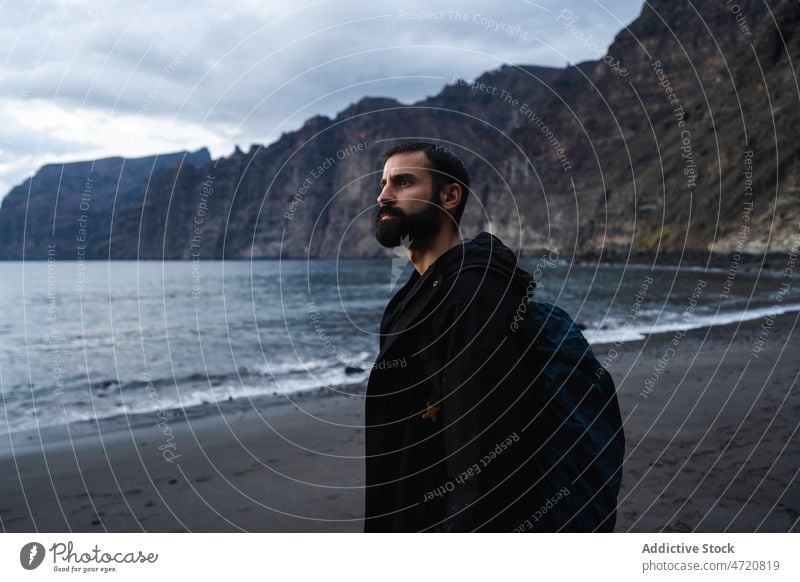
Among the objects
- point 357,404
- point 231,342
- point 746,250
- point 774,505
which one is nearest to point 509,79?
point 746,250

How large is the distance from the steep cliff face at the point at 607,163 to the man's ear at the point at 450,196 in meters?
25.3

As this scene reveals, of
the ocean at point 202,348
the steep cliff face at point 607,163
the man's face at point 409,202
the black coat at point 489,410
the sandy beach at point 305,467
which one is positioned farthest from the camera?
the steep cliff face at point 607,163

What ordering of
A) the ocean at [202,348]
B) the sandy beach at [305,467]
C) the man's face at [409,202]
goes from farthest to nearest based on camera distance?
the ocean at [202,348] < the sandy beach at [305,467] < the man's face at [409,202]

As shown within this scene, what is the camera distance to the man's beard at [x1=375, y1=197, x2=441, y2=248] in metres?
1.91

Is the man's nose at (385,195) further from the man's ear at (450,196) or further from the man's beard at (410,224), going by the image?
the man's ear at (450,196)

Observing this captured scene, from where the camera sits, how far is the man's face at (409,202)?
191 cm

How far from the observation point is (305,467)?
20.9 feet

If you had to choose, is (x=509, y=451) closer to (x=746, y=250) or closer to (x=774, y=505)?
(x=774, y=505)

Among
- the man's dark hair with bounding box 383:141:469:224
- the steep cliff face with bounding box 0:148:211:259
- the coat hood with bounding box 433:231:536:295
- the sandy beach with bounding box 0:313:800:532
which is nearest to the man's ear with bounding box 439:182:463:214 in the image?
the man's dark hair with bounding box 383:141:469:224

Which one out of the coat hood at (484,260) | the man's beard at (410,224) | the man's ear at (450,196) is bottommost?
the coat hood at (484,260)

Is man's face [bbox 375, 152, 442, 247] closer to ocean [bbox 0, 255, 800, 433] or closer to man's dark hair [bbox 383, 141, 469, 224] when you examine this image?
man's dark hair [bbox 383, 141, 469, 224]

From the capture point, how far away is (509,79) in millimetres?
70125

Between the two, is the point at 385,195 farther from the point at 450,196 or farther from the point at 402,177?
the point at 450,196

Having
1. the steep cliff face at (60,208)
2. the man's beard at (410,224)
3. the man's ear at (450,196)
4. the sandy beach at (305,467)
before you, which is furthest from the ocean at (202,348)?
the steep cliff face at (60,208)
